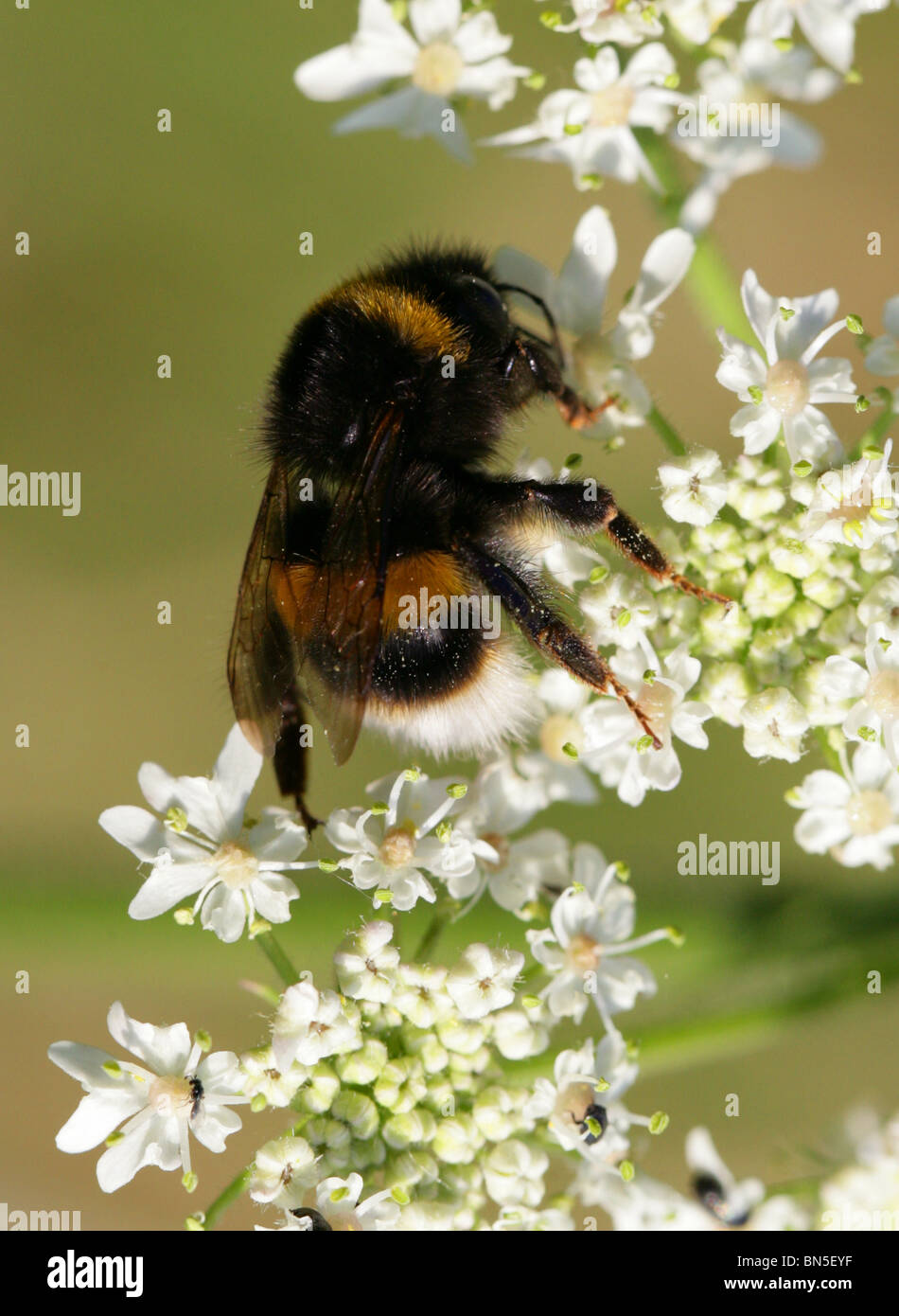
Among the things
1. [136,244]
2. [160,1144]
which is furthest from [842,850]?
[136,244]

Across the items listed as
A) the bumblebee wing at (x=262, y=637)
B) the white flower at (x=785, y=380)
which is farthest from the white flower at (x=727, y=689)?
the bumblebee wing at (x=262, y=637)

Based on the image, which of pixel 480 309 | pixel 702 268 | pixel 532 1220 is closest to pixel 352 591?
pixel 480 309

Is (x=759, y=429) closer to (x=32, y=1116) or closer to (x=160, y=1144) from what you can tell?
(x=160, y=1144)

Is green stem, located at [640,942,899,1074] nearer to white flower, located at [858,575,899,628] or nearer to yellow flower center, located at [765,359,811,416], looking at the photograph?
white flower, located at [858,575,899,628]

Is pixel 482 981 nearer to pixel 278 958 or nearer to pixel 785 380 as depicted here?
pixel 278 958

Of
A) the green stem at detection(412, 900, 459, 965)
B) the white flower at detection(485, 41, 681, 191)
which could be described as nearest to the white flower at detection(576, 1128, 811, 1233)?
the green stem at detection(412, 900, 459, 965)
